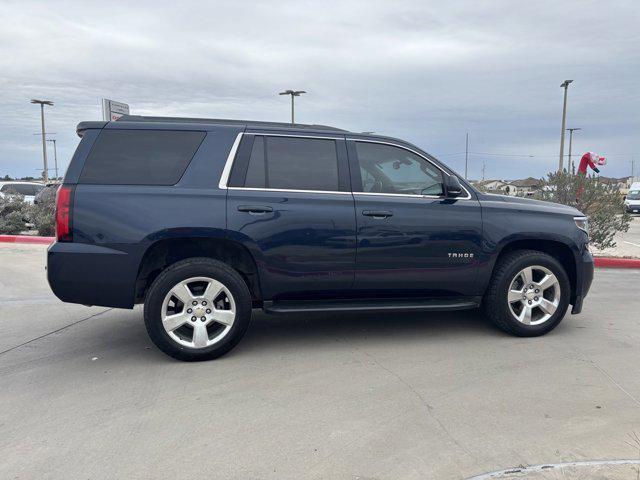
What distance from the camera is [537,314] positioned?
5109mm

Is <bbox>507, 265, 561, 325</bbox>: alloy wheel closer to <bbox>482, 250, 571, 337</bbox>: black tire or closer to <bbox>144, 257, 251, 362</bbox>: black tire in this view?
<bbox>482, 250, 571, 337</bbox>: black tire

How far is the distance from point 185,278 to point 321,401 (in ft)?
4.98

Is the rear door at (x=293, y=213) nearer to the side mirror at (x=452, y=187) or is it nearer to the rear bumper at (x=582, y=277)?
the side mirror at (x=452, y=187)

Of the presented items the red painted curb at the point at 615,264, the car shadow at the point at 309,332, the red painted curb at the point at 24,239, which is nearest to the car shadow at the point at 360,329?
the car shadow at the point at 309,332

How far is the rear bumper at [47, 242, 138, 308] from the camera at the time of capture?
409 centimetres

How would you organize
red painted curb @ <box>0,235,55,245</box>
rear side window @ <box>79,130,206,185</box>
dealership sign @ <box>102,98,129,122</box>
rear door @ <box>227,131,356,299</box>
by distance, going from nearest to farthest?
rear side window @ <box>79,130,206,185</box> < rear door @ <box>227,131,356,299</box> < dealership sign @ <box>102,98,129,122</box> < red painted curb @ <box>0,235,55,245</box>

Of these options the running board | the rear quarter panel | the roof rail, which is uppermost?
the roof rail

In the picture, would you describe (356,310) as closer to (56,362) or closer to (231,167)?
(231,167)

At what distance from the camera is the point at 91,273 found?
4.12m

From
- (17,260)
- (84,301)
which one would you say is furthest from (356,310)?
(17,260)

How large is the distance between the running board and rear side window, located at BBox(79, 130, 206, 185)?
4.69 feet

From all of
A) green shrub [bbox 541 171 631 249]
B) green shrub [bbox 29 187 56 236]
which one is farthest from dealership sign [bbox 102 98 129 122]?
green shrub [bbox 541 171 631 249]

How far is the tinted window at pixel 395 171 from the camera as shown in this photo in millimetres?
4750

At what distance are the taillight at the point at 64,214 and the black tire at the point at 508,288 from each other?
3805mm
